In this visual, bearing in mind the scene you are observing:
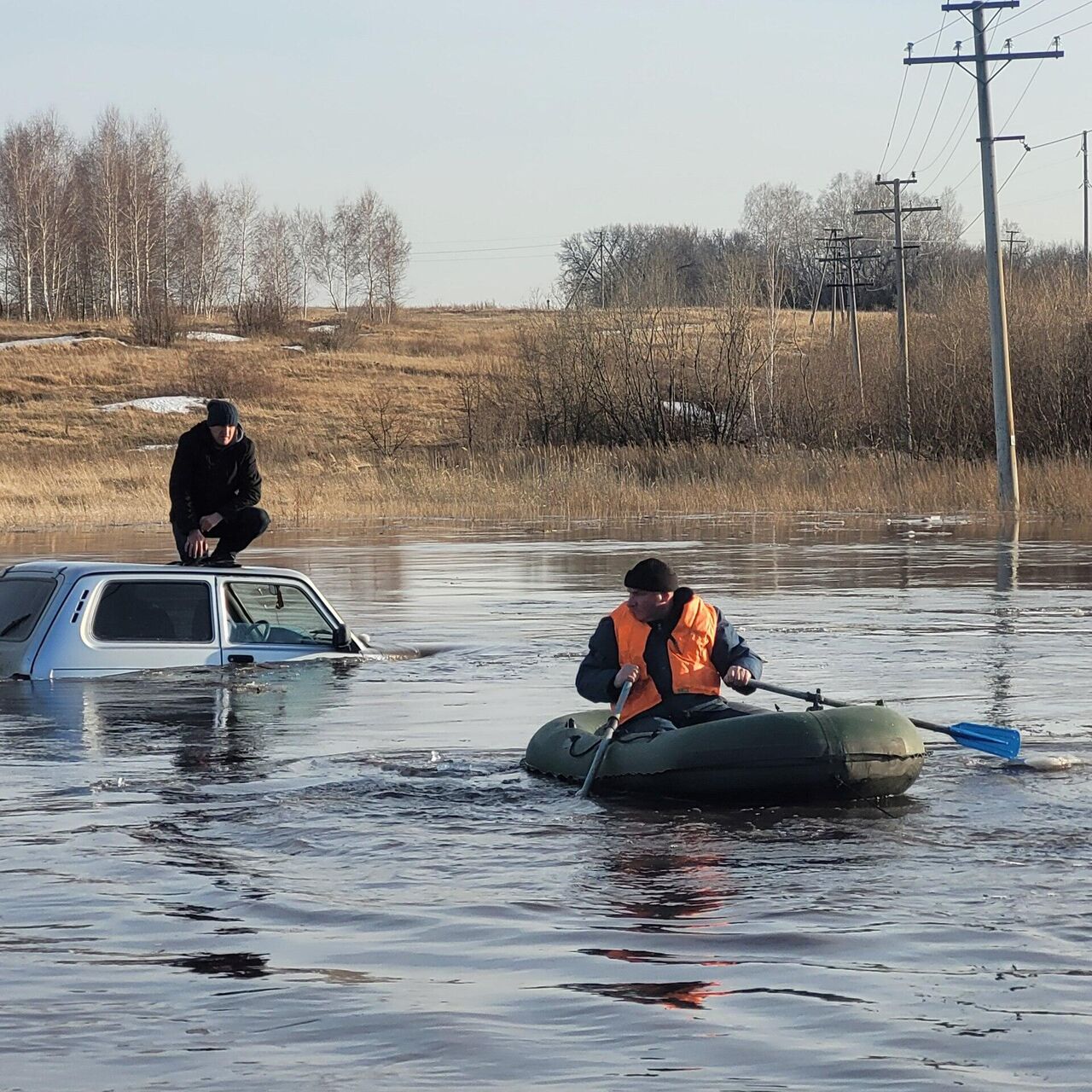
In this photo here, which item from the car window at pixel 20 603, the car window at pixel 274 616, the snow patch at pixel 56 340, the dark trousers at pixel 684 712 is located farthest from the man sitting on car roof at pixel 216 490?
the snow patch at pixel 56 340

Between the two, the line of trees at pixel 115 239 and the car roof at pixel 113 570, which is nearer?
the car roof at pixel 113 570

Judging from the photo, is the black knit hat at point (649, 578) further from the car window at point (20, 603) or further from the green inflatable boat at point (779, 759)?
the car window at point (20, 603)

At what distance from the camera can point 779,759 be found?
1009 centimetres

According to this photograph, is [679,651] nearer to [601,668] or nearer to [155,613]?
[601,668]

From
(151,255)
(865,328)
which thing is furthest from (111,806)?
(151,255)

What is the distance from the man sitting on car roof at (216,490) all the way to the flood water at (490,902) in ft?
4.37

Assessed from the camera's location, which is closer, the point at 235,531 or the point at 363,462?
the point at 235,531

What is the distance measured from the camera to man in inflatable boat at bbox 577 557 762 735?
11.0m

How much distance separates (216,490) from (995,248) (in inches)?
1034

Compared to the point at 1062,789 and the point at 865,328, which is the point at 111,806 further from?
the point at 865,328

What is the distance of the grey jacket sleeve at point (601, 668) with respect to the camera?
1111 centimetres

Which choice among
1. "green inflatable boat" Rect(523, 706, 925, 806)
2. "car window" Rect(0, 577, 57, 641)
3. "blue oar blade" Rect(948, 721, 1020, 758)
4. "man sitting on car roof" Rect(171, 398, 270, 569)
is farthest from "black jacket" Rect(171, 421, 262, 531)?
"blue oar blade" Rect(948, 721, 1020, 758)

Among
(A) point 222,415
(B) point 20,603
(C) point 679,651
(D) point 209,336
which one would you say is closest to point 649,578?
(C) point 679,651

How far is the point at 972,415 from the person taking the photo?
1959 inches
